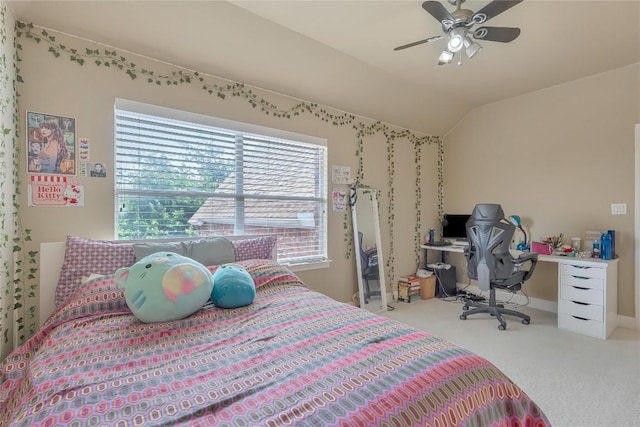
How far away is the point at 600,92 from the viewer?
329cm

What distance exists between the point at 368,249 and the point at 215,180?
201 centimetres

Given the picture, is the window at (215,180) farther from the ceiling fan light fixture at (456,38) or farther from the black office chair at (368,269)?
the ceiling fan light fixture at (456,38)

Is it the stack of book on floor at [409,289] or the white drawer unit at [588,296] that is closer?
the white drawer unit at [588,296]

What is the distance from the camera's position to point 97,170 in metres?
2.14

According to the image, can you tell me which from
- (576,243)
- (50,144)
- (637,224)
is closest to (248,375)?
(50,144)

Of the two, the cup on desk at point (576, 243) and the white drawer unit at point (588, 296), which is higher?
the cup on desk at point (576, 243)


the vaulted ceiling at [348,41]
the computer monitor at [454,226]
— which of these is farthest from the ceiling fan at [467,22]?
the computer monitor at [454,226]

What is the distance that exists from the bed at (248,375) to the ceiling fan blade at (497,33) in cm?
200

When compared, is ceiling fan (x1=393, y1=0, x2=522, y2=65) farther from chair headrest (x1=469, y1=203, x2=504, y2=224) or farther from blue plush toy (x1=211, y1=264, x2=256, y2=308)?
blue plush toy (x1=211, y1=264, x2=256, y2=308)

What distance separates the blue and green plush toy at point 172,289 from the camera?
4.85ft

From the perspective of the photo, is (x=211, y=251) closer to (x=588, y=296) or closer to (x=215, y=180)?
(x=215, y=180)

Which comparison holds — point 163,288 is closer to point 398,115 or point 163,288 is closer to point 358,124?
point 358,124

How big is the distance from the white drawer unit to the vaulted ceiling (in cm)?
204

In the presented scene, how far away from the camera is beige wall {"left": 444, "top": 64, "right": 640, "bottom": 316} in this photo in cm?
315
